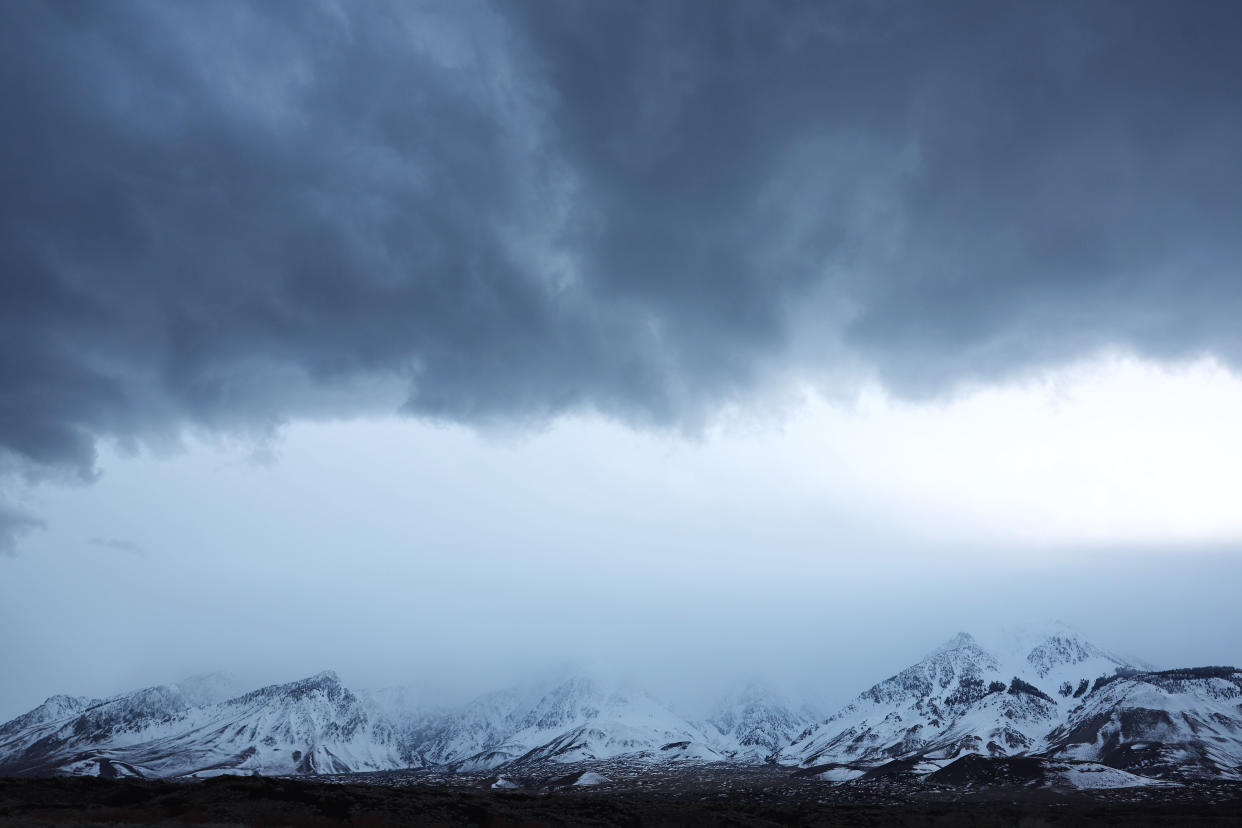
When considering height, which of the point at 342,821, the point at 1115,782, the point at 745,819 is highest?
the point at 342,821

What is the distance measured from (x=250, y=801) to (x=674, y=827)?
3734 centimetres

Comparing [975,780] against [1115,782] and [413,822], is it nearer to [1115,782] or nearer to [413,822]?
[1115,782]

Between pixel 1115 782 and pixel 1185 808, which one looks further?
pixel 1115 782

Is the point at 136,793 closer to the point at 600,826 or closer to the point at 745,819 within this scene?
the point at 600,826

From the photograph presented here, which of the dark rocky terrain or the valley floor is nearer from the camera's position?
the valley floor

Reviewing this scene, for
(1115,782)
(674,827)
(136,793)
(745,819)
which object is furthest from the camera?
(1115,782)

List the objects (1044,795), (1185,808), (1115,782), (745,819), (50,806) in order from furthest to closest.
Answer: (1115,782) < (1044,795) < (1185,808) < (745,819) < (50,806)

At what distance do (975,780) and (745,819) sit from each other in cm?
16301

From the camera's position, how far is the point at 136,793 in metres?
59.8

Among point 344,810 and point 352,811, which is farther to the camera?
point 344,810

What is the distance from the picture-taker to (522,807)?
6656 cm

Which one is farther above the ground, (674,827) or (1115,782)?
(674,827)

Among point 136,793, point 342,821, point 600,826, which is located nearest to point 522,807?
point 600,826

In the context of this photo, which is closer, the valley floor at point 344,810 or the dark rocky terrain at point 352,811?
the valley floor at point 344,810
